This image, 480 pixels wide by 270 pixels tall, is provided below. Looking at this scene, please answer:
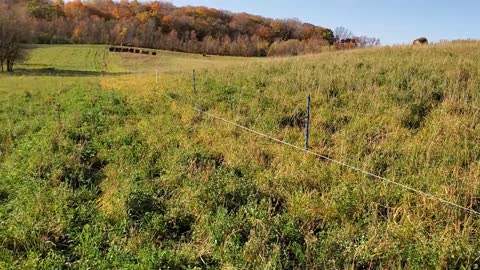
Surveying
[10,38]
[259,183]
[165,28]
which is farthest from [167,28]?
[259,183]

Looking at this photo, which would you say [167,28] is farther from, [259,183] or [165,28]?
[259,183]

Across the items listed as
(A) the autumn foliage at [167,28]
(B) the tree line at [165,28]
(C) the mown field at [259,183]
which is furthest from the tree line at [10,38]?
(C) the mown field at [259,183]

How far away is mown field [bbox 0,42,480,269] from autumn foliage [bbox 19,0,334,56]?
82.1 m

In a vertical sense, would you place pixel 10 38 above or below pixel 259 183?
above

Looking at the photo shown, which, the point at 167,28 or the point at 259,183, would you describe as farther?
the point at 167,28

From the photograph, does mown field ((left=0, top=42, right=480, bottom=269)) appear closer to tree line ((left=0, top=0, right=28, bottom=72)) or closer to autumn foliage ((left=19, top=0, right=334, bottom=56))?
tree line ((left=0, top=0, right=28, bottom=72))

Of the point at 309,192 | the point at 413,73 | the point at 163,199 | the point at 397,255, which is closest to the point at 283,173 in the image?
the point at 309,192

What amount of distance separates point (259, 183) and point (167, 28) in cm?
12765

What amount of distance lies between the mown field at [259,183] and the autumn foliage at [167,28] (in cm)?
8213

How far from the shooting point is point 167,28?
5039 inches

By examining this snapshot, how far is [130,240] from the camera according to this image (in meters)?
5.57

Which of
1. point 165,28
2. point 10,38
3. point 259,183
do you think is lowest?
point 259,183

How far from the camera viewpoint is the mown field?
5.08 metres

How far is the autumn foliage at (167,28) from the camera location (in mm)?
108750
